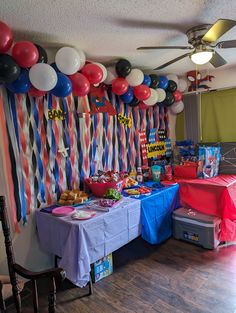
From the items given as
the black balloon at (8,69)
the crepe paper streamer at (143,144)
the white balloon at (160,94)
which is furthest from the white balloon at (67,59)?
the crepe paper streamer at (143,144)

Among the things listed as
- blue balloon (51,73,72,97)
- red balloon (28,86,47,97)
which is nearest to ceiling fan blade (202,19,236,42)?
blue balloon (51,73,72,97)

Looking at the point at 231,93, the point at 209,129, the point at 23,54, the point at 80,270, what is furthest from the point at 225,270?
the point at 23,54

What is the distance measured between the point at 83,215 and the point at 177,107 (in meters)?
2.30

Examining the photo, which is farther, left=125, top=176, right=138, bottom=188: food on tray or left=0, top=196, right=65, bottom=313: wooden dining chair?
left=125, top=176, right=138, bottom=188: food on tray

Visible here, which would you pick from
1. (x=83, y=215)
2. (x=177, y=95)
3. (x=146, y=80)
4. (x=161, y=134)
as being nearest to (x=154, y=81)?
(x=146, y=80)

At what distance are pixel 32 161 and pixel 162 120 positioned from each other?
2.11m

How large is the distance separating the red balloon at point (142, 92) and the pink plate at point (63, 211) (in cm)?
148

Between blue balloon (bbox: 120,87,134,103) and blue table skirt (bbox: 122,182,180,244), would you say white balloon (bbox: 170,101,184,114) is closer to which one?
blue balloon (bbox: 120,87,134,103)

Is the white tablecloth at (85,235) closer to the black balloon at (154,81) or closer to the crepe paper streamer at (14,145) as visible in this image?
the crepe paper streamer at (14,145)

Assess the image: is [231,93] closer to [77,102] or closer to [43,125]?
[77,102]

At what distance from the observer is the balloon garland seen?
168cm

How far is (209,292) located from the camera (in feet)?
6.32

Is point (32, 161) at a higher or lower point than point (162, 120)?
lower

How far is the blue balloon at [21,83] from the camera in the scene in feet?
5.91
